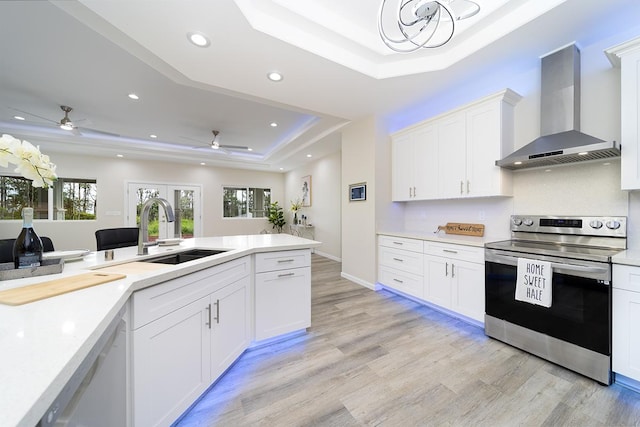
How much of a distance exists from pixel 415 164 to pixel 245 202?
5.95 m

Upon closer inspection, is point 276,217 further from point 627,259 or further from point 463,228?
point 627,259

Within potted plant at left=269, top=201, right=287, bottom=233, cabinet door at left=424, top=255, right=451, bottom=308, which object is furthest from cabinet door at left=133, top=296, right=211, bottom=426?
potted plant at left=269, top=201, right=287, bottom=233

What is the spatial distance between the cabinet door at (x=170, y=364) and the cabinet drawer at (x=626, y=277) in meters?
2.73

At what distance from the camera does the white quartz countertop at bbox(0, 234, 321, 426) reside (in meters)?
0.41

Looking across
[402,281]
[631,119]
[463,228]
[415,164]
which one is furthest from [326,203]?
[631,119]

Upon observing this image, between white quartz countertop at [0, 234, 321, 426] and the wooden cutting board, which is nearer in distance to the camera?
white quartz countertop at [0, 234, 321, 426]

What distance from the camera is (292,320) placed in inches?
87.8

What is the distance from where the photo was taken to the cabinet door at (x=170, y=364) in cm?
116

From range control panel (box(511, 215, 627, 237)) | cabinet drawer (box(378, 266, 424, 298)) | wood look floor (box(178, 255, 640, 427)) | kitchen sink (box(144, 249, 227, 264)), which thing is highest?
range control panel (box(511, 215, 627, 237))

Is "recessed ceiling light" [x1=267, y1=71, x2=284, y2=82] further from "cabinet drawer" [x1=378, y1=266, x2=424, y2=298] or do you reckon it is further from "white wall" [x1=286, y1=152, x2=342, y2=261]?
"white wall" [x1=286, y1=152, x2=342, y2=261]

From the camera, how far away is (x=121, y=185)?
611 cm

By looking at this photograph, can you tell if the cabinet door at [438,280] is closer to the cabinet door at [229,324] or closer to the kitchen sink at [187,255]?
the cabinet door at [229,324]

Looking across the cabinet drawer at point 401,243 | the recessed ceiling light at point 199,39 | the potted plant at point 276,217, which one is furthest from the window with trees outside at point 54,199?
the cabinet drawer at point 401,243

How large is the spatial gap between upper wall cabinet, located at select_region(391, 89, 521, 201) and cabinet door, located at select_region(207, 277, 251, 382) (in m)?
2.59
